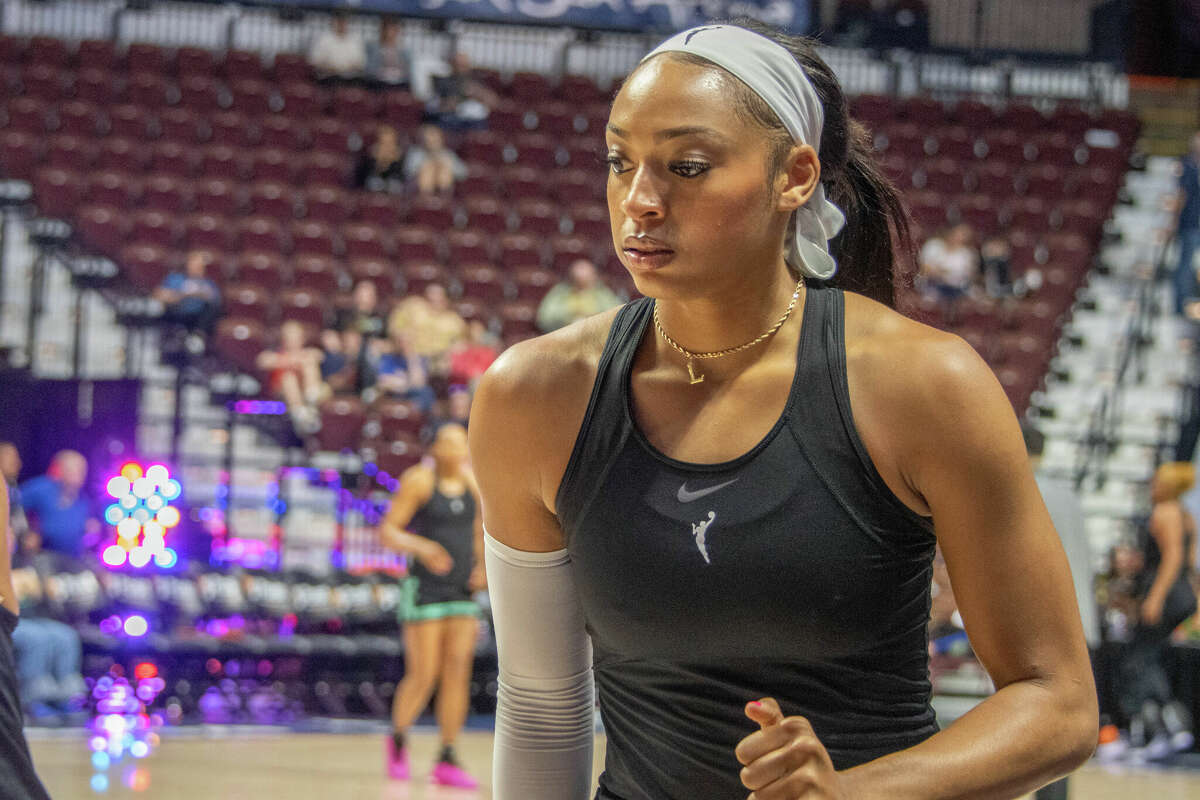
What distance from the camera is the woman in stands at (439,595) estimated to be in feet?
22.4

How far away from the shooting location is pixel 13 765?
2113 mm

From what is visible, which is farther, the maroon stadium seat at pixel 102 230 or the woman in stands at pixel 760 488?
the maroon stadium seat at pixel 102 230

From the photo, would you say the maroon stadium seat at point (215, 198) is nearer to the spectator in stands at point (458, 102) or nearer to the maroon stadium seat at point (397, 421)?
the spectator in stands at point (458, 102)

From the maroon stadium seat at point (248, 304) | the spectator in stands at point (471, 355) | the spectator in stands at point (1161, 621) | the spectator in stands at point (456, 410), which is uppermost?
the maroon stadium seat at point (248, 304)

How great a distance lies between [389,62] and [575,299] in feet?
12.9

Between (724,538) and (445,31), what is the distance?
1403 cm

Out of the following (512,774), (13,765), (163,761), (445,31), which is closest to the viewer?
(512,774)

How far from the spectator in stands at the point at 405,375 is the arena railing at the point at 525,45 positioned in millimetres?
4590

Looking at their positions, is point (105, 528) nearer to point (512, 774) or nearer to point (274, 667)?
point (274, 667)

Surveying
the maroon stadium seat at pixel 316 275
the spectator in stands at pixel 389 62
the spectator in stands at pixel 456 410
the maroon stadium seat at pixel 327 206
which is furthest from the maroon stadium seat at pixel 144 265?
the spectator in stands at pixel 389 62

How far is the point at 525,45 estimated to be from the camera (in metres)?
15.0

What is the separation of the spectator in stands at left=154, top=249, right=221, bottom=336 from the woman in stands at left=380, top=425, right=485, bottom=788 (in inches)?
140

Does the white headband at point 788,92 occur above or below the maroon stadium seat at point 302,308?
above

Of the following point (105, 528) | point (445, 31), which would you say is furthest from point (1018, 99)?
point (105, 528)
